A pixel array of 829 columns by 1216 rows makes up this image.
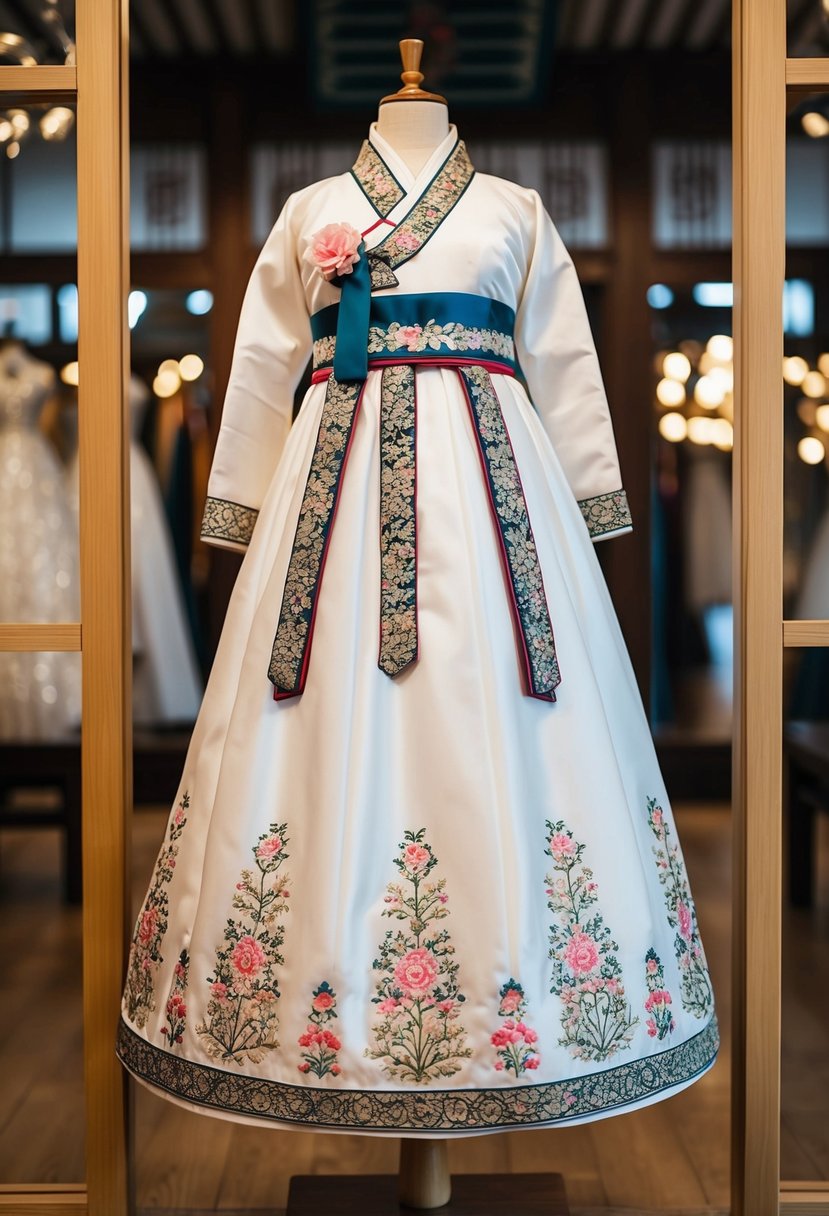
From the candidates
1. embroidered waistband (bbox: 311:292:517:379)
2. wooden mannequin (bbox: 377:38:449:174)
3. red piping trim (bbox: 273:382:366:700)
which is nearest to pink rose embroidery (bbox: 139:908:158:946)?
red piping trim (bbox: 273:382:366:700)

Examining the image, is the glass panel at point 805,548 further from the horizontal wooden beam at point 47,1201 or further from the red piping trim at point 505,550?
the horizontal wooden beam at point 47,1201

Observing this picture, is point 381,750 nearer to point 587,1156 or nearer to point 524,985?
point 524,985

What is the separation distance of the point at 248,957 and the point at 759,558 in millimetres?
849

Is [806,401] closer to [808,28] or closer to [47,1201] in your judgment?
[808,28]

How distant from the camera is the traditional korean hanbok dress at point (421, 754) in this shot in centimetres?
143

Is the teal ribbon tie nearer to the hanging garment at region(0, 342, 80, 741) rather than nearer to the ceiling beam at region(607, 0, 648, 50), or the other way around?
the hanging garment at region(0, 342, 80, 741)

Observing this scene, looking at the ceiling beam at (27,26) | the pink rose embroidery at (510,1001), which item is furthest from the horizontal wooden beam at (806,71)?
the pink rose embroidery at (510,1001)

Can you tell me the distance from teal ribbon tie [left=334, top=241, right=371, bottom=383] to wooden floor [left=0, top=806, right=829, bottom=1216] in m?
1.18

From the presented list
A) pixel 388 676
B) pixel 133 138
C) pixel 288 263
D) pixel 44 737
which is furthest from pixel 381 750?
pixel 133 138

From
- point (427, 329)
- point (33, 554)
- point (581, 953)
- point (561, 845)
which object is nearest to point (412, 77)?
point (427, 329)

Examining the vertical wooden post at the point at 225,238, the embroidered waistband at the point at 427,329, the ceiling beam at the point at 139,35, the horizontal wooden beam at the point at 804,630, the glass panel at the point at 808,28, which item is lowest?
the horizontal wooden beam at the point at 804,630

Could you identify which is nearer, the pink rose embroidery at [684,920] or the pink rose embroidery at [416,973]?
the pink rose embroidery at [416,973]

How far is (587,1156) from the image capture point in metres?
2.10

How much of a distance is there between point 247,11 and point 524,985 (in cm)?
376
